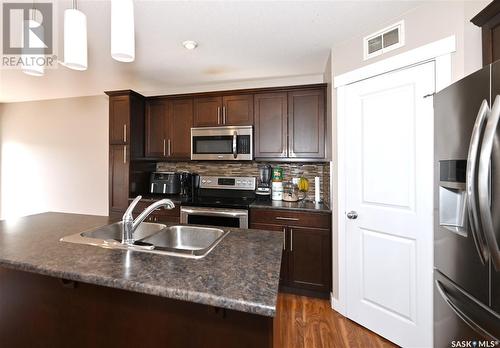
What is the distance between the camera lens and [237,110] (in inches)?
113

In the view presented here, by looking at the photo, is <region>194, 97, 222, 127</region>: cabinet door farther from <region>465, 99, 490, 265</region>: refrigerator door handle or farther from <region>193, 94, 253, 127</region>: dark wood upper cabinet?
<region>465, 99, 490, 265</region>: refrigerator door handle

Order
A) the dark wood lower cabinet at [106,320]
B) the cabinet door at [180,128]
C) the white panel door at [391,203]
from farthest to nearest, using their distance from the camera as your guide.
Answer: the cabinet door at [180,128]
the white panel door at [391,203]
the dark wood lower cabinet at [106,320]

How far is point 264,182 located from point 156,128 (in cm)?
166

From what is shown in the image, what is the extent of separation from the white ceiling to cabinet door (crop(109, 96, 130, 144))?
1.10ft

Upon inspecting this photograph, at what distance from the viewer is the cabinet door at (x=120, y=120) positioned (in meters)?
2.91

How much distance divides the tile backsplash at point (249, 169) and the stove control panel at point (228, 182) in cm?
8

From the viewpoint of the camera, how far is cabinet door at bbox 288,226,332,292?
2303 mm

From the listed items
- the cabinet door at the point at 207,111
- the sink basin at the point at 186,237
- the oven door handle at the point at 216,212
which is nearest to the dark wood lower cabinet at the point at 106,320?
the sink basin at the point at 186,237

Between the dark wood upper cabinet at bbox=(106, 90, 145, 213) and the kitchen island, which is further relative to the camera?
the dark wood upper cabinet at bbox=(106, 90, 145, 213)

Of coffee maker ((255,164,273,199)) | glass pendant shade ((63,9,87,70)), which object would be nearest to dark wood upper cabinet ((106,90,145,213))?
coffee maker ((255,164,273,199))

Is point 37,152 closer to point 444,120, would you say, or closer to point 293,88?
point 293,88

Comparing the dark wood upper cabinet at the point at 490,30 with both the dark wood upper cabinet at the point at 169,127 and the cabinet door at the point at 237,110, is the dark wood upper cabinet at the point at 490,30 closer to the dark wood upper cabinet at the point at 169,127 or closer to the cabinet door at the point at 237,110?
the cabinet door at the point at 237,110

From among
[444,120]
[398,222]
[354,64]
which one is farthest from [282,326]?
[354,64]

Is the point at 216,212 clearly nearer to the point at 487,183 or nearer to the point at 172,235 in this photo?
the point at 172,235
